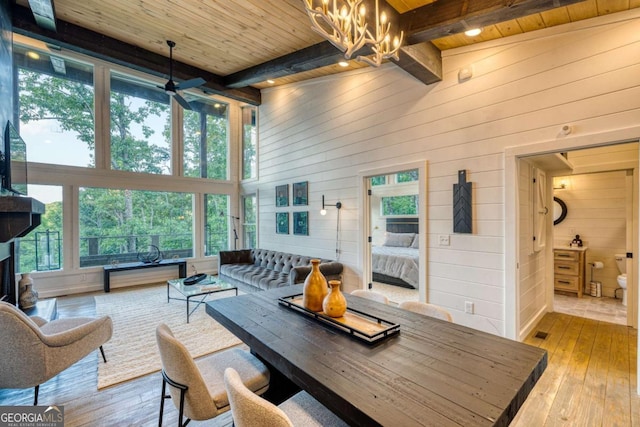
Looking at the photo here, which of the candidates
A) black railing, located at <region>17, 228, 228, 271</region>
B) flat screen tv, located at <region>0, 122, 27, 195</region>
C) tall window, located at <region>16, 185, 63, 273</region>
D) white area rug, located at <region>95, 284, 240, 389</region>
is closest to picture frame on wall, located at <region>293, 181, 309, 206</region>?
white area rug, located at <region>95, 284, 240, 389</region>

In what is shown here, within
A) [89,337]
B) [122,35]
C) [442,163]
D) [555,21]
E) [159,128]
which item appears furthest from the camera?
[159,128]

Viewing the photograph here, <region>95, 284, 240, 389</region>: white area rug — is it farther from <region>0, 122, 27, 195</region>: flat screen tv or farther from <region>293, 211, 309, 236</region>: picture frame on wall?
<region>0, 122, 27, 195</region>: flat screen tv

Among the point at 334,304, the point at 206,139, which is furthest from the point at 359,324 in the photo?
the point at 206,139

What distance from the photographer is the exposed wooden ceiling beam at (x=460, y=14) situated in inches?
85.8

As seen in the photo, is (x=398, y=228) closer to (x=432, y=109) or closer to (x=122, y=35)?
(x=432, y=109)

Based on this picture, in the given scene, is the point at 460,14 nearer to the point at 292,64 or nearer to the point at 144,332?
the point at 292,64

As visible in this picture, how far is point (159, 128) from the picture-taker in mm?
6242

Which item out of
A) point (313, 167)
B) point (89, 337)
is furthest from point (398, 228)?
point (89, 337)

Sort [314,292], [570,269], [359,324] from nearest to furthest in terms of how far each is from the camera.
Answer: [359,324]
[314,292]
[570,269]

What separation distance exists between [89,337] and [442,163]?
389 cm

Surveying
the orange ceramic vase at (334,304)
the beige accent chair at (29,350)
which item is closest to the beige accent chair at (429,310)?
the orange ceramic vase at (334,304)

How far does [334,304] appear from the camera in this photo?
71.6 inches

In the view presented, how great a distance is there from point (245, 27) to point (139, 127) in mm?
3606

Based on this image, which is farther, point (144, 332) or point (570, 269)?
point (570, 269)
